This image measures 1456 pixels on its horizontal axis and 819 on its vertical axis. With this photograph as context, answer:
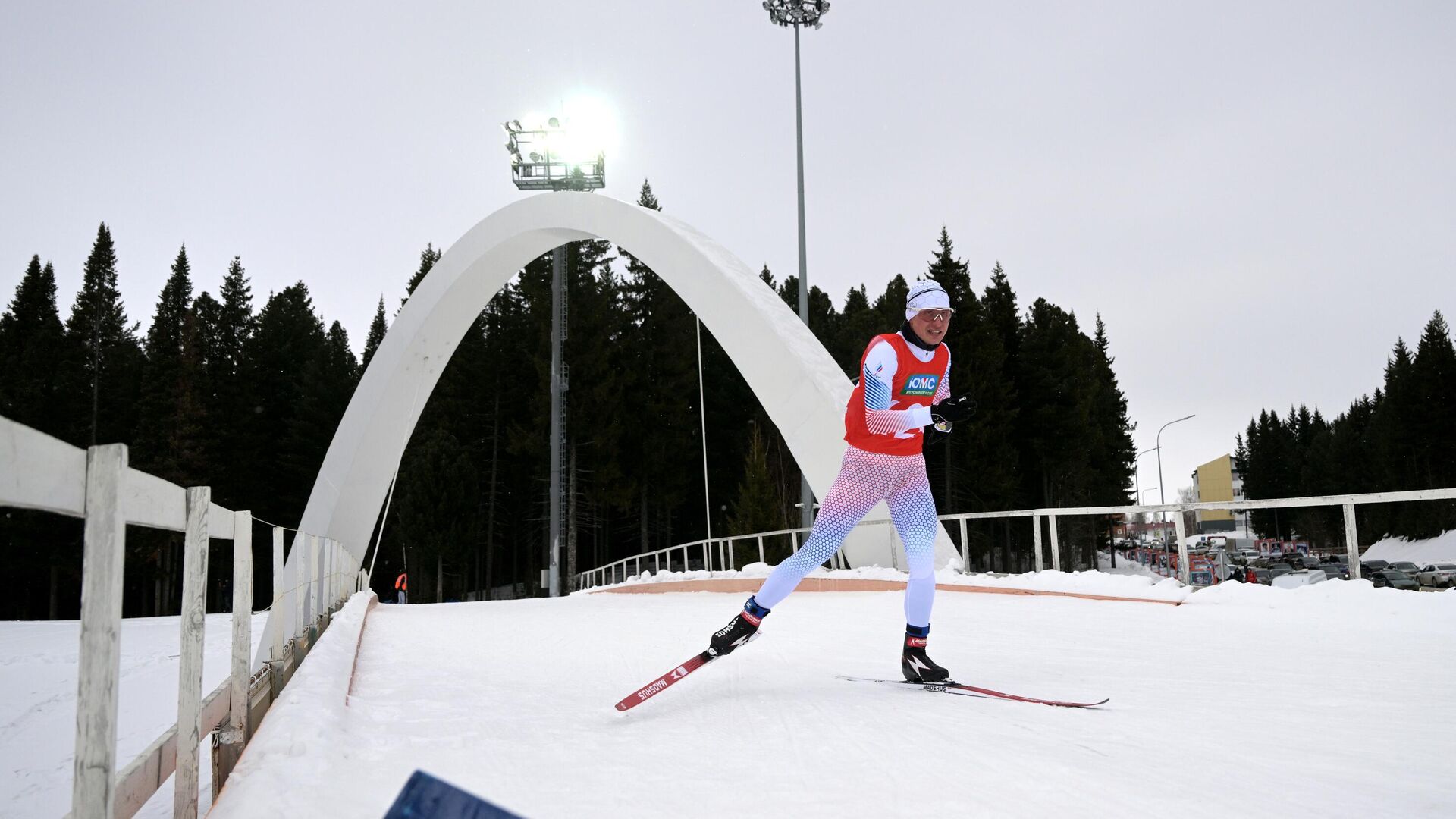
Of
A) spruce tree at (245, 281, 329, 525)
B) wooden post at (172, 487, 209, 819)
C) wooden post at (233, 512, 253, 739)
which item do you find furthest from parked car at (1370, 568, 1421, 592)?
spruce tree at (245, 281, 329, 525)

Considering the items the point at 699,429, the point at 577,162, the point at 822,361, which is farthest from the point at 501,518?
the point at 822,361

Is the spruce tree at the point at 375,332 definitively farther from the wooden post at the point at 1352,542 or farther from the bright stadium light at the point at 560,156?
the wooden post at the point at 1352,542

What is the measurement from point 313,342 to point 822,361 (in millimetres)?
40917

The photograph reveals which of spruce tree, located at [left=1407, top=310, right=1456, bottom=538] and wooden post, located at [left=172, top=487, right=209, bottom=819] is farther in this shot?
spruce tree, located at [left=1407, top=310, right=1456, bottom=538]

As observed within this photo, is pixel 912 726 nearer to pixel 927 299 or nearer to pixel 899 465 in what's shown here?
pixel 899 465

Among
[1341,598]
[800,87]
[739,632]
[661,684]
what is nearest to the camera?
[661,684]

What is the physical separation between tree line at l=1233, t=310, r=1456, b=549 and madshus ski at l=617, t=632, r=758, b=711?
104 ft

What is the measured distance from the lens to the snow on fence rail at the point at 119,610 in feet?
4.05

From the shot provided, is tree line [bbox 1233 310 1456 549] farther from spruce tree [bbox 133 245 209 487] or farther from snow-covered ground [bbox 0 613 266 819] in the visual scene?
spruce tree [bbox 133 245 209 487]

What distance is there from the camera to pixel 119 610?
1367mm

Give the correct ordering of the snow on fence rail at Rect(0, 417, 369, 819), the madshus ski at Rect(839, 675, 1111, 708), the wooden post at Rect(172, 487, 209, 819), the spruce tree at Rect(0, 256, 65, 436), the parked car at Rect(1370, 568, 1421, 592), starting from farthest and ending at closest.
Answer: the spruce tree at Rect(0, 256, 65, 436) → the parked car at Rect(1370, 568, 1421, 592) → the madshus ski at Rect(839, 675, 1111, 708) → the wooden post at Rect(172, 487, 209, 819) → the snow on fence rail at Rect(0, 417, 369, 819)

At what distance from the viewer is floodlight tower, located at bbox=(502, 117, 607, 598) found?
23031 mm

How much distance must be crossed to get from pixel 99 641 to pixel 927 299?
114 inches

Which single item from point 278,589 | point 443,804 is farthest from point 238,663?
point 443,804
